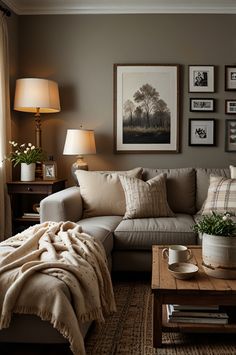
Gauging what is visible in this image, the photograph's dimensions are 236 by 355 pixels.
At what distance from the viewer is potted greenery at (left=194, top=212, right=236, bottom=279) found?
196 centimetres

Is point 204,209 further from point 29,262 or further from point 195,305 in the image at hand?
point 29,262

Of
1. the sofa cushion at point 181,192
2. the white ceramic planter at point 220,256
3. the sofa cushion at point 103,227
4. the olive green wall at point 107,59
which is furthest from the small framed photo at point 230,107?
the white ceramic planter at point 220,256

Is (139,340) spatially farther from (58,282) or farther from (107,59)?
(107,59)

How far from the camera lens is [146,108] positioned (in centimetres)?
418

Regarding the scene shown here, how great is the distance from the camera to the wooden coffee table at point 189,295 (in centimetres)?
186

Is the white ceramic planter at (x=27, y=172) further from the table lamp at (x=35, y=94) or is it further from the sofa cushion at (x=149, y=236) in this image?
the sofa cushion at (x=149, y=236)

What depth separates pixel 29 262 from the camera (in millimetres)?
1905

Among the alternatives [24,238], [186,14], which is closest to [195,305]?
[24,238]

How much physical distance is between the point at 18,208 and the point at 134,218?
1.57 m

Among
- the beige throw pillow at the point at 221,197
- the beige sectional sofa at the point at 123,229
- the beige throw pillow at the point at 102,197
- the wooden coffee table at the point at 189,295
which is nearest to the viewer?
the wooden coffee table at the point at 189,295

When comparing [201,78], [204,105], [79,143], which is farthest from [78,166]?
[201,78]

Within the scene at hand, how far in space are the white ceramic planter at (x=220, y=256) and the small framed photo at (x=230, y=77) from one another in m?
2.55

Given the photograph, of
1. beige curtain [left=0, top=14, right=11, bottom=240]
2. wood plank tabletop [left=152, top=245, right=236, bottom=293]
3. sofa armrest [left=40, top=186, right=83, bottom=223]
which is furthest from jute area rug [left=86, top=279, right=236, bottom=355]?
beige curtain [left=0, top=14, right=11, bottom=240]

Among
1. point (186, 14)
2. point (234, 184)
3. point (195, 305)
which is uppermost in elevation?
point (186, 14)
